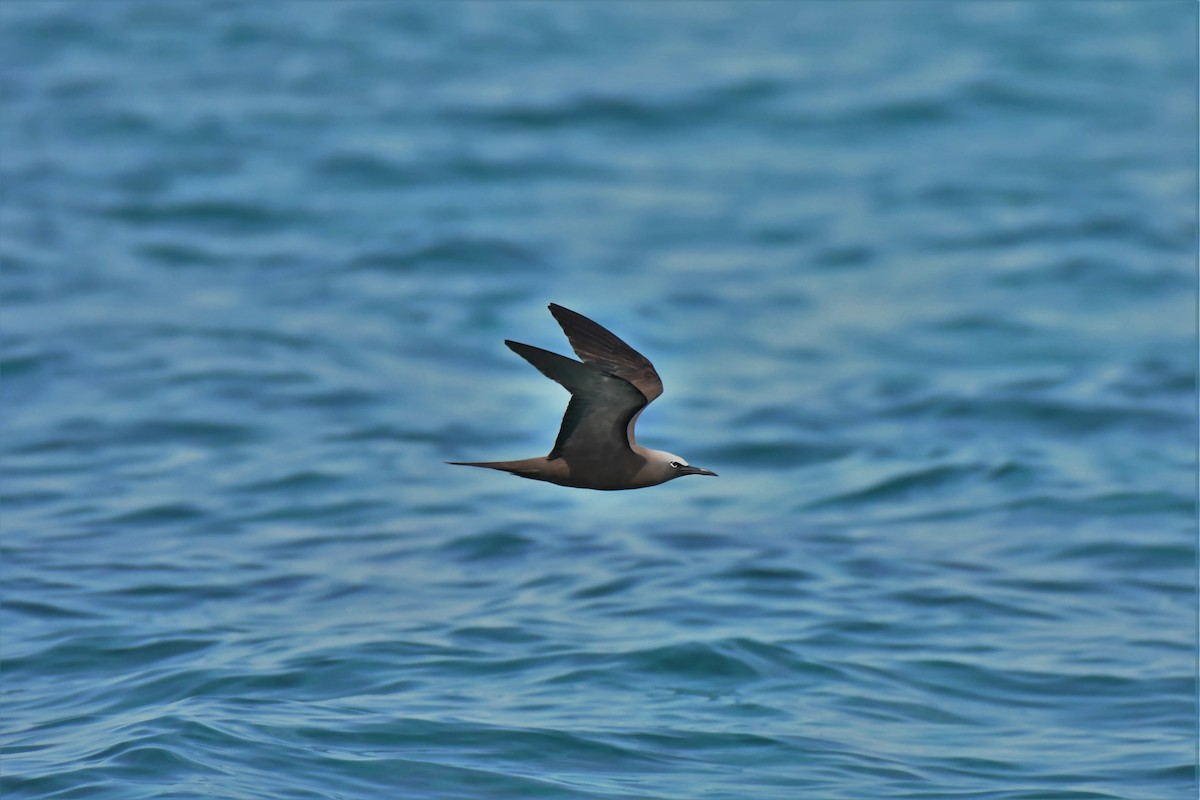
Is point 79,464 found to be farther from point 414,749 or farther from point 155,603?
point 414,749

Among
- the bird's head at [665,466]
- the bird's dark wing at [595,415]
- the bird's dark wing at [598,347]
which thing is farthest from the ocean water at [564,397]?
the bird's dark wing at [598,347]

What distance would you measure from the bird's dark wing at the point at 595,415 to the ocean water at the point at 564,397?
3465 millimetres

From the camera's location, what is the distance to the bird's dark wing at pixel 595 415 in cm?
863

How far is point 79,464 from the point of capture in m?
18.0

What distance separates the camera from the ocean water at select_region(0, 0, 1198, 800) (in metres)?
12.7

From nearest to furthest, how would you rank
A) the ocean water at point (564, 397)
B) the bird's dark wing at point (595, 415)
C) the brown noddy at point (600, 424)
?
the bird's dark wing at point (595, 415) → the brown noddy at point (600, 424) → the ocean water at point (564, 397)

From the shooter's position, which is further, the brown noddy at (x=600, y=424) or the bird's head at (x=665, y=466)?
the bird's head at (x=665, y=466)

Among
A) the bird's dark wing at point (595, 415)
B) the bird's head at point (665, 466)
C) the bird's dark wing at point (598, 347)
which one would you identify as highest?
the bird's dark wing at point (598, 347)

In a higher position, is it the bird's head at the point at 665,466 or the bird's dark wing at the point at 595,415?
the bird's dark wing at the point at 595,415

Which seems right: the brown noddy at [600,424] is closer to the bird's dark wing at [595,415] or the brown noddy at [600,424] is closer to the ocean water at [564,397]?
the bird's dark wing at [595,415]

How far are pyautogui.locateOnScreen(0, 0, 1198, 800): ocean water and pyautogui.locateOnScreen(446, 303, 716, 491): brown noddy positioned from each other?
3.38m

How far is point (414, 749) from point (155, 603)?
3.71m

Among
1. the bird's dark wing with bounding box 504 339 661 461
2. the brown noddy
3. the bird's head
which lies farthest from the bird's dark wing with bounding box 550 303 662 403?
the bird's head

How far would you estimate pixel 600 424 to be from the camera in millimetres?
8828
